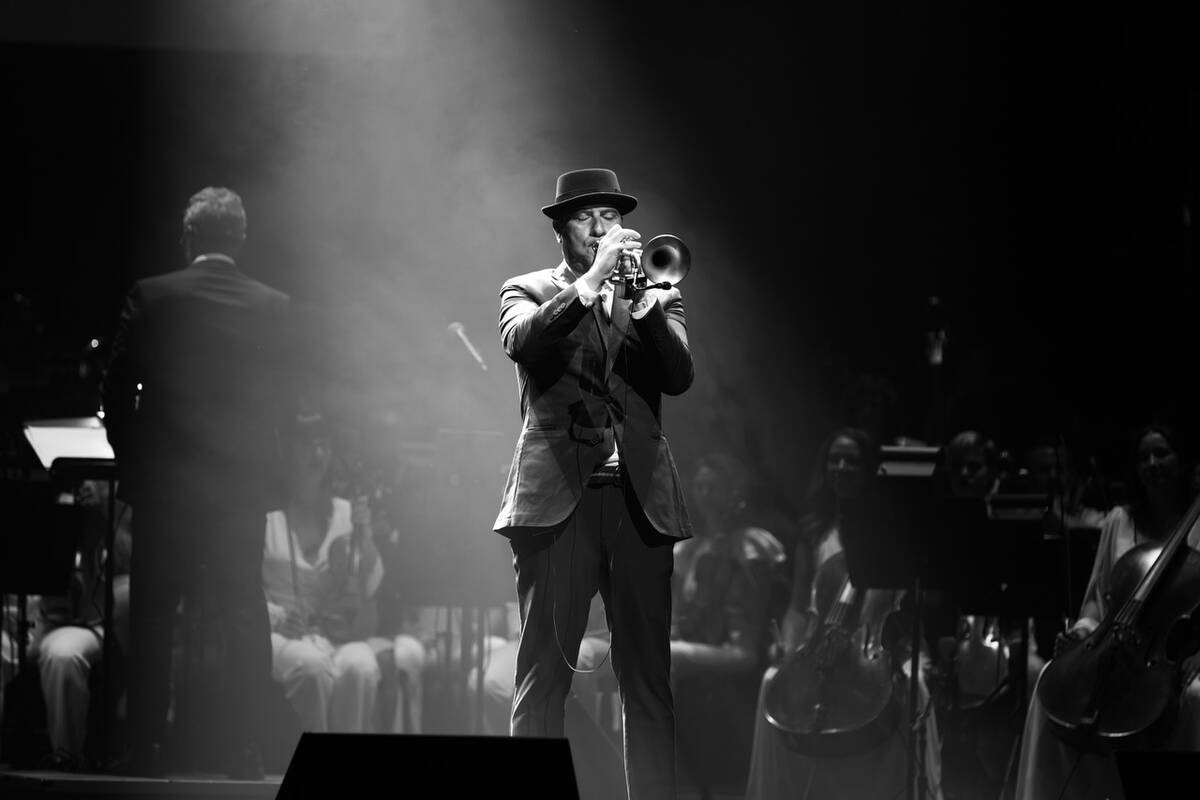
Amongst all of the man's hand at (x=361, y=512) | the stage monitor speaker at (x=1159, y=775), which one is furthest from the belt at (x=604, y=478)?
the man's hand at (x=361, y=512)

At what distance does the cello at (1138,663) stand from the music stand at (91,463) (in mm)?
3211

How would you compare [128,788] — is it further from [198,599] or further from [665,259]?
[665,259]

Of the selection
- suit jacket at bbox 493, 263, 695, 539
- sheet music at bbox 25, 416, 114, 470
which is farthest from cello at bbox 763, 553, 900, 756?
sheet music at bbox 25, 416, 114, 470

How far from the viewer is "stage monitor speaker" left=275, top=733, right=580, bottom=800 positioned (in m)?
2.47

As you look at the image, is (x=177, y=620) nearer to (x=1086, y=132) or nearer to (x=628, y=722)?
(x=628, y=722)

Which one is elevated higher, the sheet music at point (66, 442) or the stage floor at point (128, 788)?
the sheet music at point (66, 442)

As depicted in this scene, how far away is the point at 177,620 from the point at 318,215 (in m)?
2.08

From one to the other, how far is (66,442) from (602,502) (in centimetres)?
267

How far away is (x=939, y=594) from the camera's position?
548cm

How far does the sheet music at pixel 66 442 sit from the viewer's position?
17.0 feet

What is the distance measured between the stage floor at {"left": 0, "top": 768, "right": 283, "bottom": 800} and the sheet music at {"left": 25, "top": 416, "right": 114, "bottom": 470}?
1103mm

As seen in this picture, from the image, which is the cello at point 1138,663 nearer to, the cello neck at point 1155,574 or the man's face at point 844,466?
the cello neck at point 1155,574

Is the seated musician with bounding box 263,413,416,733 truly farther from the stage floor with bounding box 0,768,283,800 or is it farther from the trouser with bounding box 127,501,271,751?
the stage floor with bounding box 0,768,283,800

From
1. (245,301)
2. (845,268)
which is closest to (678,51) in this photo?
(845,268)
